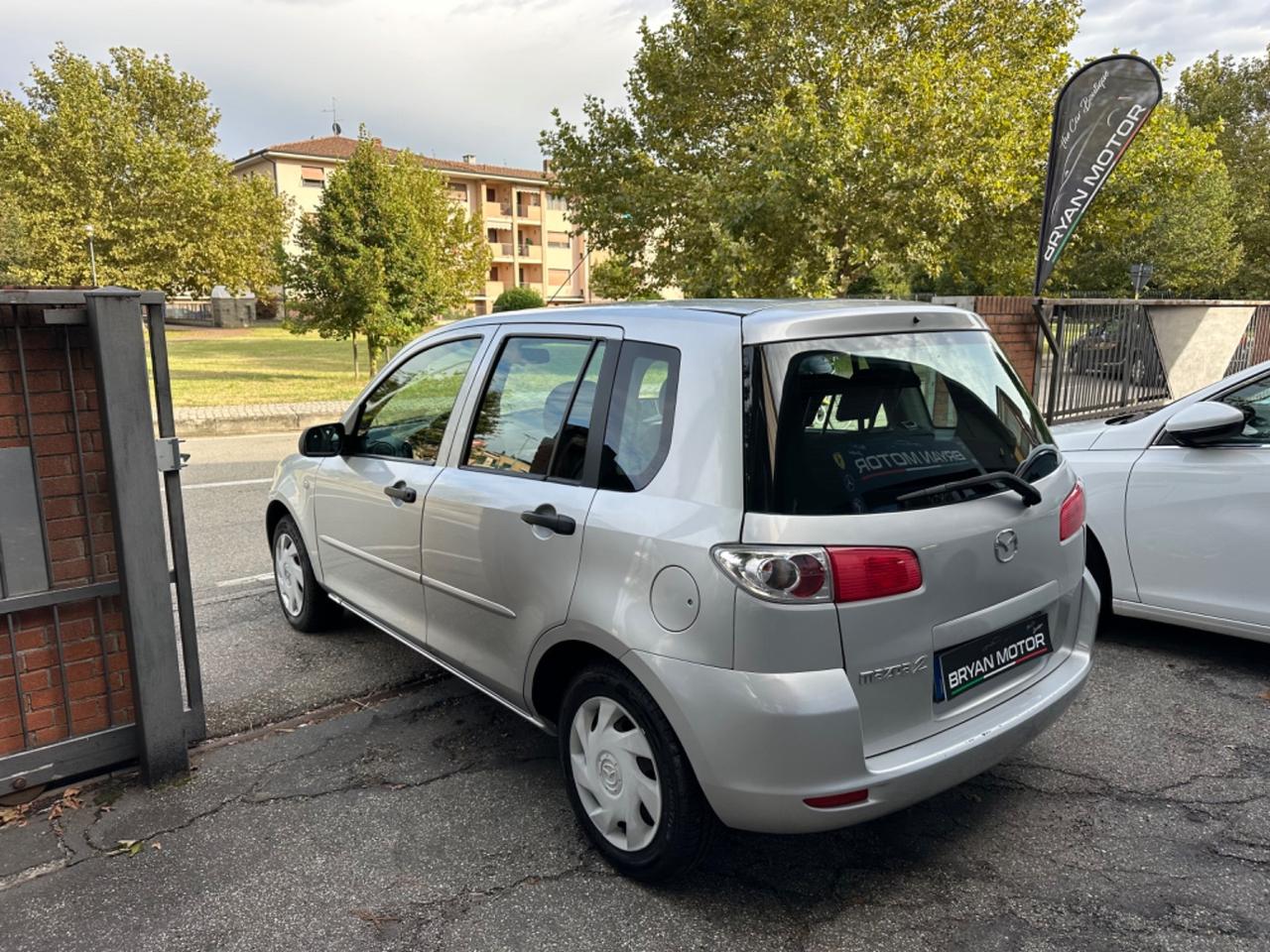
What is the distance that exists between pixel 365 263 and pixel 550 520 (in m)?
16.9

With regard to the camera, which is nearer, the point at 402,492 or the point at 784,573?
the point at 784,573

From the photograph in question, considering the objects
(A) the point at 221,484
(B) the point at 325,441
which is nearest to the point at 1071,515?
(B) the point at 325,441

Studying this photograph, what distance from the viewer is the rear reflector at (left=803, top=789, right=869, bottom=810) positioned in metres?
2.21

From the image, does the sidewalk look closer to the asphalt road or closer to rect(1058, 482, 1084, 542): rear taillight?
the asphalt road

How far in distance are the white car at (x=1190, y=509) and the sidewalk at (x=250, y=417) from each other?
11.2m

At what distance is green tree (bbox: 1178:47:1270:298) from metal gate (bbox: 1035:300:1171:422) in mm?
36611

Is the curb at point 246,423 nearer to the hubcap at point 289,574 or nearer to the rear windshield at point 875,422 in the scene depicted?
the hubcap at point 289,574

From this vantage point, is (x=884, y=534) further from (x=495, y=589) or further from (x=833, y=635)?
(x=495, y=589)

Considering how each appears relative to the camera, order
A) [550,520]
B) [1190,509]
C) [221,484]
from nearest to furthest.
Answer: [550,520] → [1190,509] → [221,484]

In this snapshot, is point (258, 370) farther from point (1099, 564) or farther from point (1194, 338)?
point (1099, 564)

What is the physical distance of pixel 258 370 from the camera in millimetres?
23766

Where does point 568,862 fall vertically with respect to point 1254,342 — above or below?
below

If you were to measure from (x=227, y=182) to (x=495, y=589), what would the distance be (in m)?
39.6

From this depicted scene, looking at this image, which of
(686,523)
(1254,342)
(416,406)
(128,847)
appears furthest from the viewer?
(1254,342)
